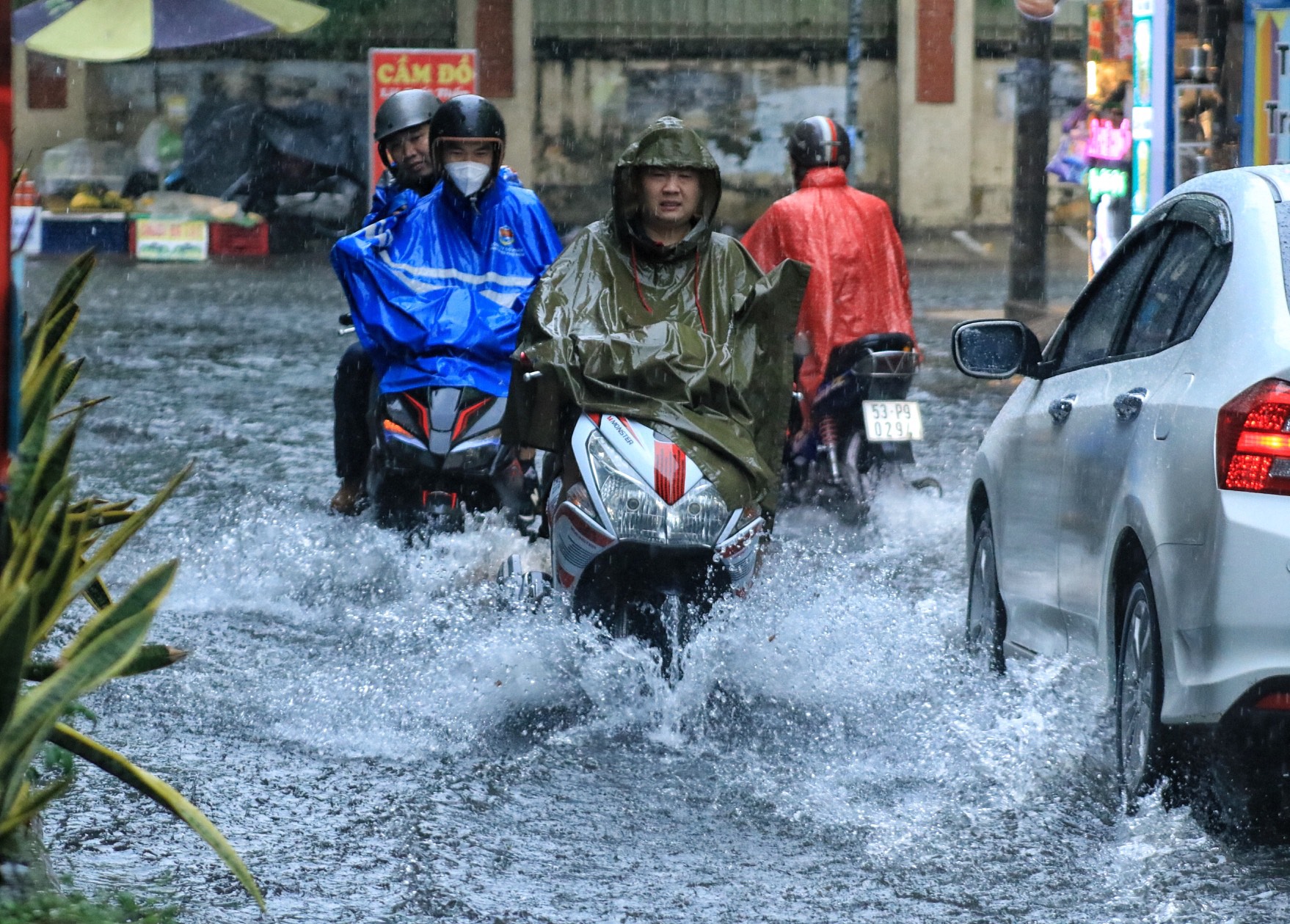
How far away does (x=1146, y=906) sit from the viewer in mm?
4391

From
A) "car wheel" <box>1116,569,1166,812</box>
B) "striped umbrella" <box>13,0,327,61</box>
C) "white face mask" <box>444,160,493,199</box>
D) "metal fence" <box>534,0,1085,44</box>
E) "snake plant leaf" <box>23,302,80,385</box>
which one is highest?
"metal fence" <box>534,0,1085,44</box>

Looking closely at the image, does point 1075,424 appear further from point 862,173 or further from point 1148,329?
point 862,173

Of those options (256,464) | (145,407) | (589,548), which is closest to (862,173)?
(145,407)

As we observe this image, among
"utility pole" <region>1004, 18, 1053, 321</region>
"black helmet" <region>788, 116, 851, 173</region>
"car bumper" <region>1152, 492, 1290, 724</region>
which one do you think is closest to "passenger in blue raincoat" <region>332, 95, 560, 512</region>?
"black helmet" <region>788, 116, 851, 173</region>

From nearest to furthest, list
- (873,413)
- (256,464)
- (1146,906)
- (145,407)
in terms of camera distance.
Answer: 1. (1146,906)
2. (873,413)
3. (256,464)
4. (145,407)

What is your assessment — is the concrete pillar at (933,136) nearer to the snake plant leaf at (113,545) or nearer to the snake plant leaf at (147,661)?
the snake plant leaf at (113,545)

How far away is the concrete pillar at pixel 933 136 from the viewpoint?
34312 mm

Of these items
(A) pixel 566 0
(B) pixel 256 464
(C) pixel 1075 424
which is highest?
(A) pixel 566 0

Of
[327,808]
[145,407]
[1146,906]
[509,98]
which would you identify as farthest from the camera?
[509,98]

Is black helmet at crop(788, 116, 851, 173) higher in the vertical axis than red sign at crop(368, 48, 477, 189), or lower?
lower

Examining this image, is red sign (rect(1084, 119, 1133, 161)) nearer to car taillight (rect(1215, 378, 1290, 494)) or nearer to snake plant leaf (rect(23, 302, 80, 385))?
car taillight (rect(1215, 378, 1290, 494))

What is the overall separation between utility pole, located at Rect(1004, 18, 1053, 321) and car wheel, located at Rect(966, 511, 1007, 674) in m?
11.6

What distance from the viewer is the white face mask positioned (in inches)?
315

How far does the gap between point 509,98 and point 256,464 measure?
78.2 feet
